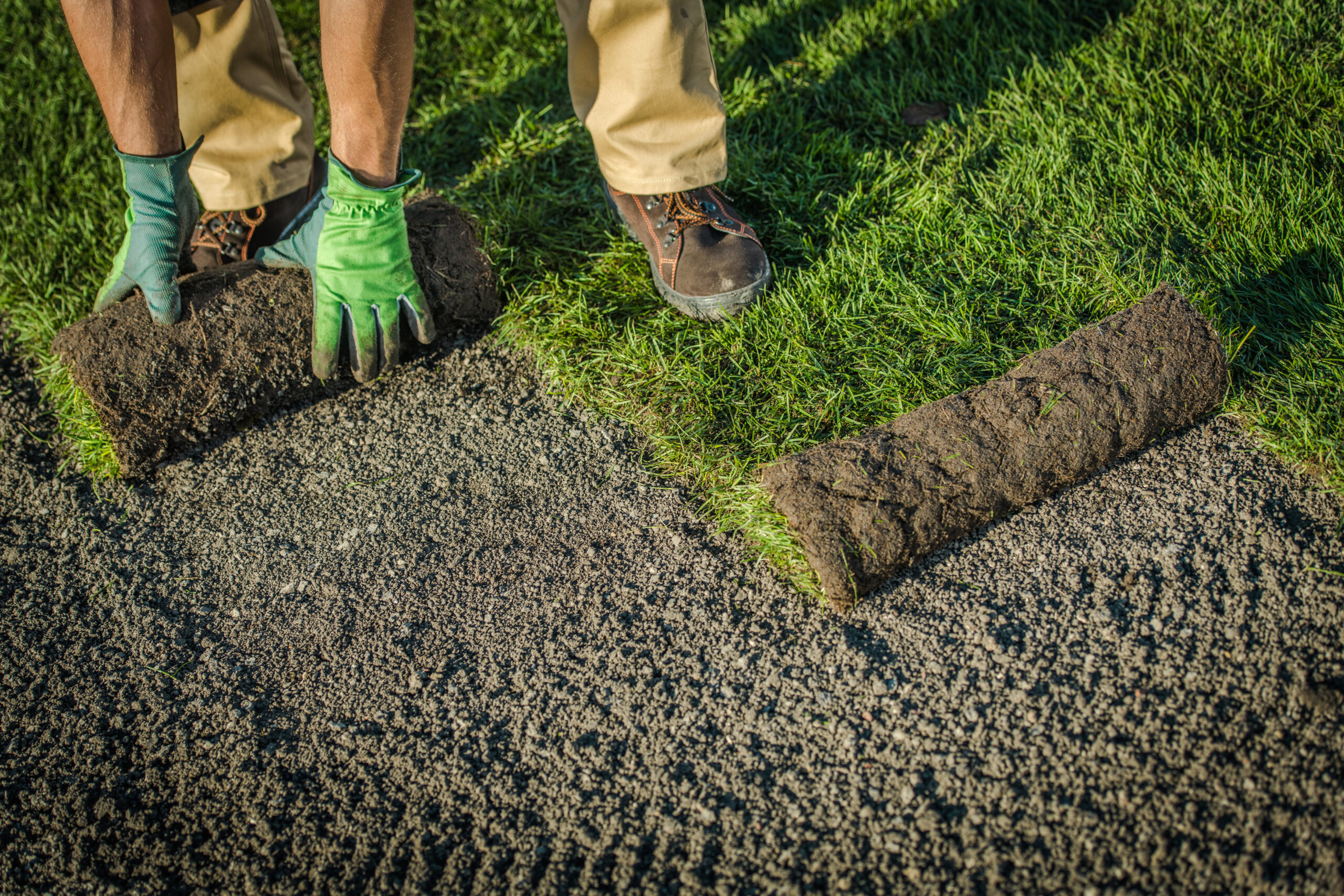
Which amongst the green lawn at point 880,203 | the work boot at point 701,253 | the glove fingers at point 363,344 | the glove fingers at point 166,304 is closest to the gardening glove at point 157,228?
the glove fingers at point 166,304

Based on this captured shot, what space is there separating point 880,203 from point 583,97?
1.14 meters

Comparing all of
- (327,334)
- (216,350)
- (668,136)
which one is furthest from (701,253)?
(216,350)

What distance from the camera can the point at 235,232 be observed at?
2729 mm

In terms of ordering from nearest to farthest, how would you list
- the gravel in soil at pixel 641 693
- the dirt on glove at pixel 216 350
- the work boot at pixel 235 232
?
the gravel in soil at pixel 641 693
the dirt on glove at pixel 216 350
the work boot at pixel 235 232

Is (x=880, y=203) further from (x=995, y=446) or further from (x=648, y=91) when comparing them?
(x=995, y=446)

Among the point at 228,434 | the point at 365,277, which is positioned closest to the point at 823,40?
the point at 365,277

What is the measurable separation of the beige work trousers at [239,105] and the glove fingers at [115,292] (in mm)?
439

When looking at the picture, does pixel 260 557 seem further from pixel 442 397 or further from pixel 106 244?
pixel 106 244

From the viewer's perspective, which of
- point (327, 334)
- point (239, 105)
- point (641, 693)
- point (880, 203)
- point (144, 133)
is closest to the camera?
point (641, 693)

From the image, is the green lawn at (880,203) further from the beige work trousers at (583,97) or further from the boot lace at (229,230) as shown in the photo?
the boot lace at (229,230)

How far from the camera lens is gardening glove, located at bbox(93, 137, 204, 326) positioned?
229cm

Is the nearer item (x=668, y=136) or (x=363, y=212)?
(x=363, y=212)

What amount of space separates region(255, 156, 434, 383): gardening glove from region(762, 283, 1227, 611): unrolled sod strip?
133 cm

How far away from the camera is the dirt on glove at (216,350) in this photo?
7.45ft
